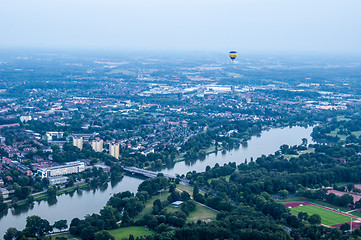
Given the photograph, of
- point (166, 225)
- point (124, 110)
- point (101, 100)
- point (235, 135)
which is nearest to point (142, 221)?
point (166, 225)

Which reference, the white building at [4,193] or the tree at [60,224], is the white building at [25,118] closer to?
the white building at [4,193]

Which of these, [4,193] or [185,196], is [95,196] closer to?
[4,193]

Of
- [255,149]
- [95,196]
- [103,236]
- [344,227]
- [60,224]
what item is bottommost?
[95,196]

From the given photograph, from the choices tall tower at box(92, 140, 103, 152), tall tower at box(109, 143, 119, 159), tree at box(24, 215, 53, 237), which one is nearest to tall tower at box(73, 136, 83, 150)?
tall tower at box(92, 140, 103, 152)

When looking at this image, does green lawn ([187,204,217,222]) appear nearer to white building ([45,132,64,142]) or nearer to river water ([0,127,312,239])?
river water ([0,127,312,239])

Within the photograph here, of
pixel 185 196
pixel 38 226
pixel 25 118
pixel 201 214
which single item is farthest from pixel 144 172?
pixel 25 118

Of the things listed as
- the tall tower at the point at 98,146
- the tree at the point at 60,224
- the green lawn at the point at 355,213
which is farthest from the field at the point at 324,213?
the tall tower at the point at 98,146
